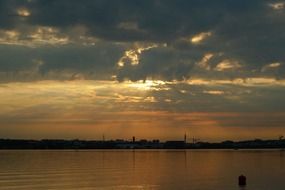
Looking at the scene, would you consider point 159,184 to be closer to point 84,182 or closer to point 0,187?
point 84,182

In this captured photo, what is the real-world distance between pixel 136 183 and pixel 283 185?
1908 centimetres

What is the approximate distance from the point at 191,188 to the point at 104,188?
34.4ft

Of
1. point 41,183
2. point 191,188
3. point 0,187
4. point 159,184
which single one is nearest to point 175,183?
point 159,184

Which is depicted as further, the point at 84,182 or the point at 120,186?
the point at 84,182

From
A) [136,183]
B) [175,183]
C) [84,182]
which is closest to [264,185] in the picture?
[175,183]

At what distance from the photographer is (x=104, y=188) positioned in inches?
2435

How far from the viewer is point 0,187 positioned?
64.4m

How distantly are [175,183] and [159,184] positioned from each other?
271cm

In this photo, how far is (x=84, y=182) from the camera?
71.0 metres

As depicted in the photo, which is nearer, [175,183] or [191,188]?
[191,188]

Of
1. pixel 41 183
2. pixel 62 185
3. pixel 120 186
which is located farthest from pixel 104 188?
pixel 41 183

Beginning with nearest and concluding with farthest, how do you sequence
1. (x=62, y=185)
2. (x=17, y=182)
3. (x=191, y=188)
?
(x=191, y=188) → (x=62, y=185) → (x=17, y=182)

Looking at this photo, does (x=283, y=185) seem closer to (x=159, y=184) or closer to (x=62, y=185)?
(x=159, y=184)

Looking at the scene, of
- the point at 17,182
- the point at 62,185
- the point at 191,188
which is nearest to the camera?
the point at 191,188
